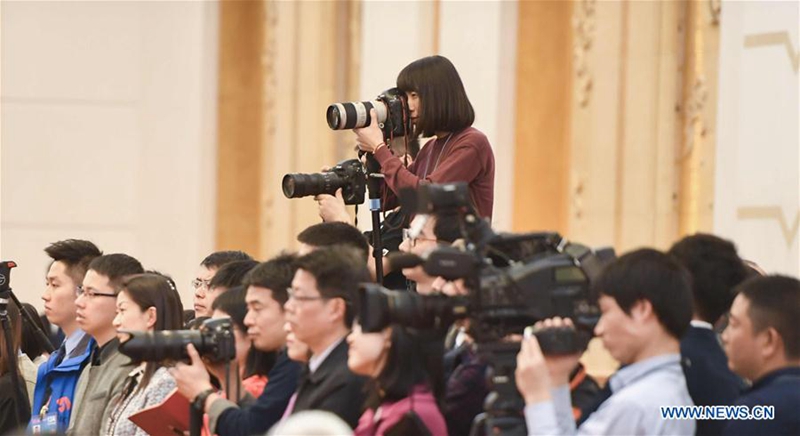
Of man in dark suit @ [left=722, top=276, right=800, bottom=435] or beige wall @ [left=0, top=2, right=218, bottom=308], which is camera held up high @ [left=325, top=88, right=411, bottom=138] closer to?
man in dark suit @ [left=722, top=276, right=800, bottom=435]

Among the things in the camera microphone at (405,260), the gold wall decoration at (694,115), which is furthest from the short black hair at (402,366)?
the gold wall decoration at (694,115)

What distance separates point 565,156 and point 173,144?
368cm

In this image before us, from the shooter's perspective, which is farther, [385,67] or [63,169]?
[63,169]

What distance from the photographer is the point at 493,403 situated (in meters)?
3.61

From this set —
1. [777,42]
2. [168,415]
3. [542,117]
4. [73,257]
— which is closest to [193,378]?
[168,415]

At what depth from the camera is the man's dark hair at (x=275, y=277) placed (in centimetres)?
474

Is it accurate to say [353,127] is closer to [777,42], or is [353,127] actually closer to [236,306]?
[236,306]

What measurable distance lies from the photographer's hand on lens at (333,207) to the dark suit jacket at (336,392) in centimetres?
105

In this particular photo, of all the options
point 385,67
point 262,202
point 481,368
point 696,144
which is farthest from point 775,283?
point 262,202

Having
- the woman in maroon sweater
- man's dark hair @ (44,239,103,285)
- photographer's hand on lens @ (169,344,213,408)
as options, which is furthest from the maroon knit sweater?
man's dark hair @ (44,239,103,285)

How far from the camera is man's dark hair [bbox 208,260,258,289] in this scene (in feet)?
18.0

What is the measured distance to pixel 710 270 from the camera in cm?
425

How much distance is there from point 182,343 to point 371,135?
3.77 ft

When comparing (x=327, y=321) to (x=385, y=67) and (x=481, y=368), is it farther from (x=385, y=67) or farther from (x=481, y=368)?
(x=385, y=67)
